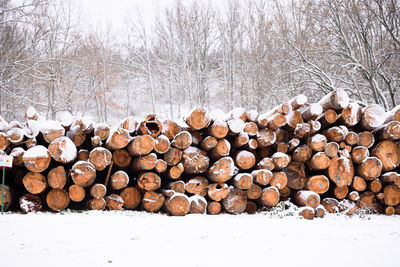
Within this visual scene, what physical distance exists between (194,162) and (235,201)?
1115 mm

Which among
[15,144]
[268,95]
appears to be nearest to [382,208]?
[15,144]

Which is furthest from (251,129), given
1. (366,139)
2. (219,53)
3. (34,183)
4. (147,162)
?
(219,53)

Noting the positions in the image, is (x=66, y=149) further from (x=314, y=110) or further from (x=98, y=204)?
(x=314, y=110)

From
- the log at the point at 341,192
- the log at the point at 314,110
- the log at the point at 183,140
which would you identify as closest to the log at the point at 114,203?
the log at the point at 183,140

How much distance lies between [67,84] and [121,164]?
552 inches

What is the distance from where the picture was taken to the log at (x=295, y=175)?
5.30 metres

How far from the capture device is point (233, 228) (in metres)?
3.85

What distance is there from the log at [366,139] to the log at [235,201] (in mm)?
2657

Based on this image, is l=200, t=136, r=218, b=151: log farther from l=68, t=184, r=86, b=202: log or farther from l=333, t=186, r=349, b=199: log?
l=333, t=186, r=349, b=199: log

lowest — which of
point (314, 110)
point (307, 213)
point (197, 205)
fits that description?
point (307, 213)

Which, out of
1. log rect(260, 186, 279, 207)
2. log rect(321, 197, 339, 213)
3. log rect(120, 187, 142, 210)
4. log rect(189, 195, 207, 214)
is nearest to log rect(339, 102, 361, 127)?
log rect(321, 197, 339, 213)

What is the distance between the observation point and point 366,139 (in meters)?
5.43

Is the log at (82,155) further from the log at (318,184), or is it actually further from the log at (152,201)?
the log at (318,184)

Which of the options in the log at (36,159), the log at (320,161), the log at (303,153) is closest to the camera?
the log at (36,159)
